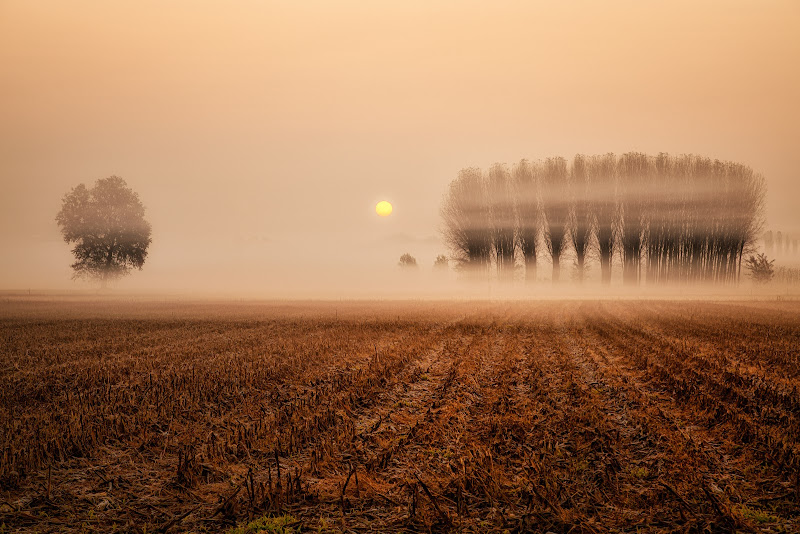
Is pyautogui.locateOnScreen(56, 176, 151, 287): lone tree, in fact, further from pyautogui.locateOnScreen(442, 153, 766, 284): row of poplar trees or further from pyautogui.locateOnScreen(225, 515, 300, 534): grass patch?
pyautogui.locateOnScreen(225, 515, 300, 534): grass patch

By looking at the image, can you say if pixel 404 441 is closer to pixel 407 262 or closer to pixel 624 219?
pixel 624 219

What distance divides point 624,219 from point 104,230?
63.5m

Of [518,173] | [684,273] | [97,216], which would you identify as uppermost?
[518,173]

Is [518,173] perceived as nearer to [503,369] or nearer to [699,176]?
[699,176]

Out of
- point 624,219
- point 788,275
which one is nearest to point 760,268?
point 624,219

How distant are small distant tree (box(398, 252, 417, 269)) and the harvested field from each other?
89918 millimetres

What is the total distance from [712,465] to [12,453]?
9229mm

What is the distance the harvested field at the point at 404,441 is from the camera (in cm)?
570

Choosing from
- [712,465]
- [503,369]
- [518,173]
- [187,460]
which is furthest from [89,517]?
[518,173]

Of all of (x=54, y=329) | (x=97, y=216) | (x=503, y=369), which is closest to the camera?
(x=503, y=369)

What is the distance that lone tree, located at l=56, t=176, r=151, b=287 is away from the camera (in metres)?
67.2

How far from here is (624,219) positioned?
6291 centimetres

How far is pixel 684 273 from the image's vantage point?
210 feet

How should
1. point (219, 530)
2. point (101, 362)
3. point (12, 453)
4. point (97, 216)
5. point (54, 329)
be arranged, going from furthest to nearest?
point (97, 216), point (54, 329), point (101, 362), point (12, 453), point (219, 530)
